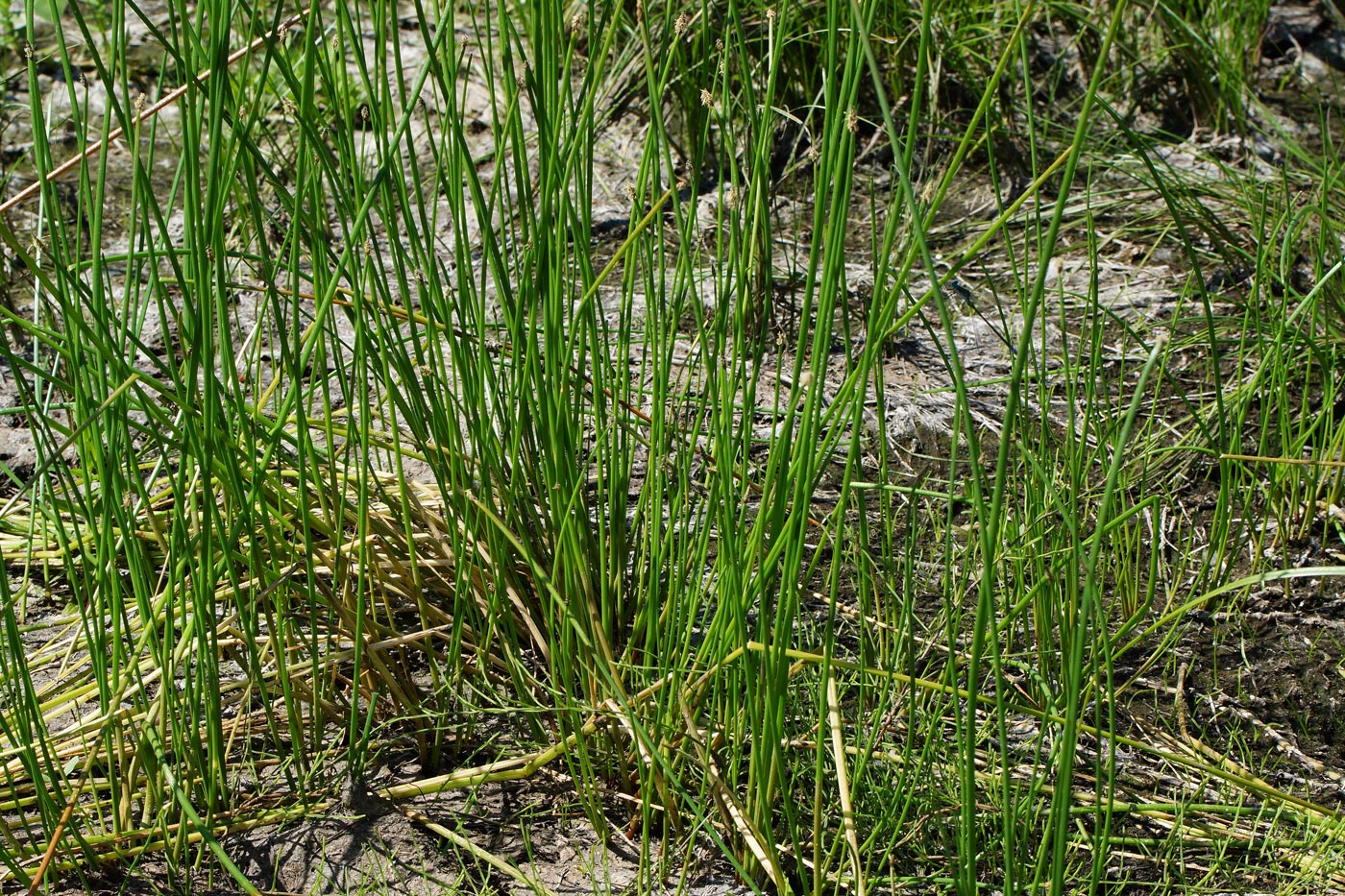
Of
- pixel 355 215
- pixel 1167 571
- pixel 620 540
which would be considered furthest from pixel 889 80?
pixel 355 215

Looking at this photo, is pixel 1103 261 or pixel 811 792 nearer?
pixel 811 792

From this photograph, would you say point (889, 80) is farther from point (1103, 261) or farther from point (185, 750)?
point (185, 750)

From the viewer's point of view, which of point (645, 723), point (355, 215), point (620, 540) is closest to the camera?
point (355, 215)

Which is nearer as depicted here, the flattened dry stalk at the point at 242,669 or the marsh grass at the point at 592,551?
the marsh grass at the point at 592,551

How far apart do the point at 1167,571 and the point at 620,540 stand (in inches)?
29.1

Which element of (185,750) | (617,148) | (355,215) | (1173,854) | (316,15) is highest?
(316,15)

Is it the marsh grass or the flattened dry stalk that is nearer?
the marsh grass

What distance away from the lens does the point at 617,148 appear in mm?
2520

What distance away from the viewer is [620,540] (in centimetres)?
129

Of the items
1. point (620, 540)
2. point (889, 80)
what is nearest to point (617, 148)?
point (889, 80)

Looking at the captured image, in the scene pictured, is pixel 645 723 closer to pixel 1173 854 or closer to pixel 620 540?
pixel 620 540

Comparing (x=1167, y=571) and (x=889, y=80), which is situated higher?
(x=889, y=80)

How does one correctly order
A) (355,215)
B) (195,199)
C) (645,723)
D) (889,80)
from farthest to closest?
1. (889,80)
2. (645,723)
3. (355,215)
4. (195,199)

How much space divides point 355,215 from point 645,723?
0.53 m
